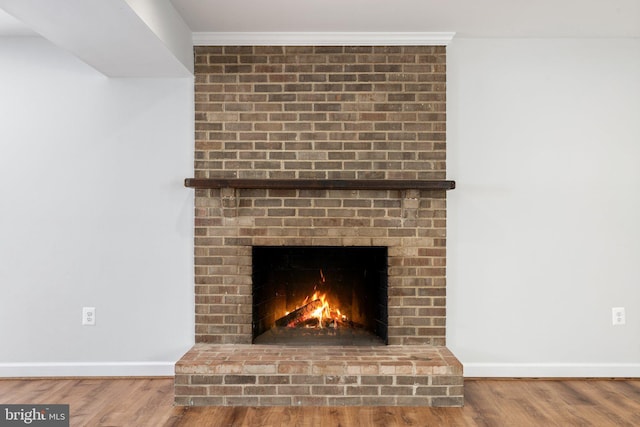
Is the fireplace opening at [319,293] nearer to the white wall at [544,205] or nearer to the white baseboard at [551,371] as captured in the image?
the white wall at [544,205]

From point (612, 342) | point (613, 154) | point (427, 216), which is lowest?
point (612, 342)

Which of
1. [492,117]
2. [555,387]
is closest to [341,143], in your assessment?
[492,117]

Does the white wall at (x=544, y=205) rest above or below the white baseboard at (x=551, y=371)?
above

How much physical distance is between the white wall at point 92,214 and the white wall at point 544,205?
1.79 metres

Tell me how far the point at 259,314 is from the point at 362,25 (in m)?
1.95

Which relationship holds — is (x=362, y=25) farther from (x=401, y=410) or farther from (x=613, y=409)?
(x=613, y=409)

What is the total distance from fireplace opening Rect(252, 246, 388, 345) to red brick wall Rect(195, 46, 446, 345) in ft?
0.53

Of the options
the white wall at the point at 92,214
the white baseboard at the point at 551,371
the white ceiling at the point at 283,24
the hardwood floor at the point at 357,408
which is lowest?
the hardwood floor at the point at 357,408

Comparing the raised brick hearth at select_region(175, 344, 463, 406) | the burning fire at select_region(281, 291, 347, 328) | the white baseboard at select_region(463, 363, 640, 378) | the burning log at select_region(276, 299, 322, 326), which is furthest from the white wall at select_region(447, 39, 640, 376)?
the burning log at select_region(276, 299, 322, 326)

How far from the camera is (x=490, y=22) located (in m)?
3.13

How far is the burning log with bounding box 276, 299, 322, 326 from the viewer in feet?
12.0

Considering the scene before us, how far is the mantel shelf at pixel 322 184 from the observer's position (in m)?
3.20

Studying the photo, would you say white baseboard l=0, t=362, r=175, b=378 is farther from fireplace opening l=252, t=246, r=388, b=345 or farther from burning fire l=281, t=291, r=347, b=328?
burning fire l=281, t=291, r=347, b=328

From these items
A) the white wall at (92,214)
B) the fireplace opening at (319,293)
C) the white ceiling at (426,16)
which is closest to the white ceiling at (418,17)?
the white ceiling at (426,16)
